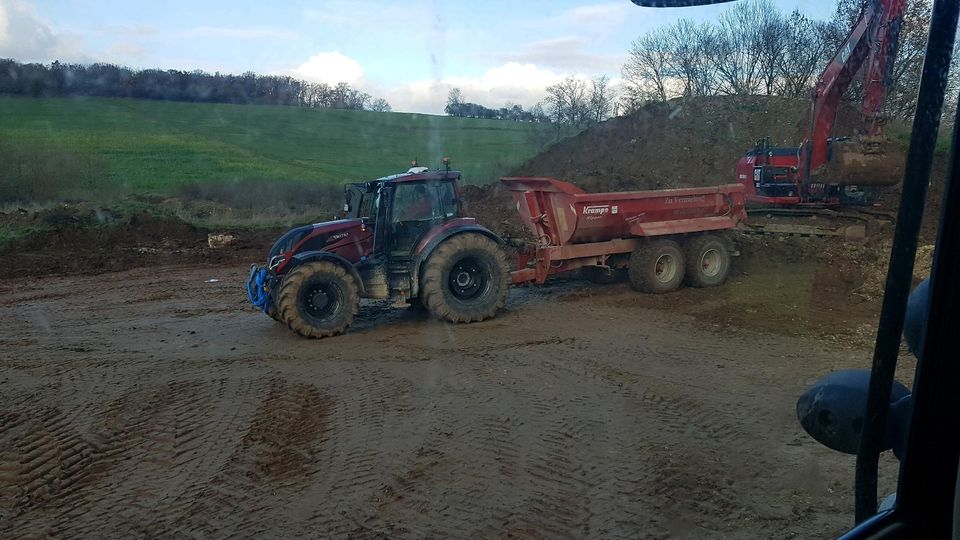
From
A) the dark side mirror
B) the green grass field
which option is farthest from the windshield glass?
the green grass field

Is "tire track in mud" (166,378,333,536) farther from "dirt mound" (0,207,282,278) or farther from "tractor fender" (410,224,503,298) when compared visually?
"dirt mound" (0,207,282,278)

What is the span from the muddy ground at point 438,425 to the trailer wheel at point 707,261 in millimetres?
1236

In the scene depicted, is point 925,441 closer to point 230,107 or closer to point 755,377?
point 755,377

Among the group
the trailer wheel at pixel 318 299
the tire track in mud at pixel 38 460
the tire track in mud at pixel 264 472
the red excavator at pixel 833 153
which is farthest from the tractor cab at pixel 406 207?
the red excavator at pixel 833 153

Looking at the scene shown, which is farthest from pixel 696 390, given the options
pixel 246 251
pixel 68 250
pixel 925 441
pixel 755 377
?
pixel 68 250

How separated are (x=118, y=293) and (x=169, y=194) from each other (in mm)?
13384

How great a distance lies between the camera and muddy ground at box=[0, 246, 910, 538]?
4.71m

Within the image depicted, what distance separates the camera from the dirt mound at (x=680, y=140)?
2159 cm

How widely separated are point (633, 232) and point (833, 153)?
565cm

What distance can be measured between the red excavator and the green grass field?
10361mm

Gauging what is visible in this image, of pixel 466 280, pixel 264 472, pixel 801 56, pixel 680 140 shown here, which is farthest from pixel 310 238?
pixel 680 140

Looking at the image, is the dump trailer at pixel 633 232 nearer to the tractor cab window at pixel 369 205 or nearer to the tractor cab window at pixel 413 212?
the tractor cab window at pixel 413 212

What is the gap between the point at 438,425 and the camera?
249 inches

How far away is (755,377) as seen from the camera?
24.3 feet
